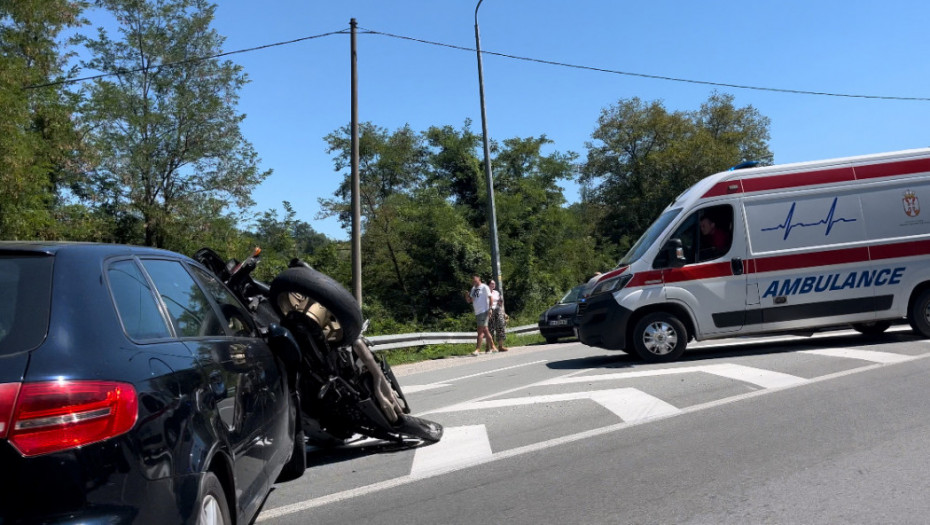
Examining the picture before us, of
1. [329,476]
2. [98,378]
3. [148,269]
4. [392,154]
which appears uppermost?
[392,154]

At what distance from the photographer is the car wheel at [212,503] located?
3033mm

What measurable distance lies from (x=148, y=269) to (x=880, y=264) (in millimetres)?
10392

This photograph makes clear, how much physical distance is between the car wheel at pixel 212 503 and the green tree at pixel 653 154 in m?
51.9

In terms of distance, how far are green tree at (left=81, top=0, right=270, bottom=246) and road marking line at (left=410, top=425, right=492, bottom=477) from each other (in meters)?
27.4

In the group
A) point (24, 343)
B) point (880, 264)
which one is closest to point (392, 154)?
point (880, 264)

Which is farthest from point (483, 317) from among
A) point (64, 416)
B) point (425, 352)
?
point (64, 416)

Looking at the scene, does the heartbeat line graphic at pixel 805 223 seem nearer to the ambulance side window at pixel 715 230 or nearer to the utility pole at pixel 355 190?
the ambulance side window at pixel 715 230

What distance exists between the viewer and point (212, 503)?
321cm

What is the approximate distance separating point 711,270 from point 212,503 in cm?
890

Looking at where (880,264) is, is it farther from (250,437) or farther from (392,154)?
(392,154)

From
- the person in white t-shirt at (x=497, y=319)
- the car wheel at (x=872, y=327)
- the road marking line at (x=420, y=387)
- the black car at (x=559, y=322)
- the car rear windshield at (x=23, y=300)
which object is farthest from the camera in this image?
the black car at (x=559, y=322)

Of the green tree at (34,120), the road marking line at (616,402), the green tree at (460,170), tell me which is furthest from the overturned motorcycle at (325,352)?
the green tree at (460,170)

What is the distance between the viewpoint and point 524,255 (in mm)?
38531

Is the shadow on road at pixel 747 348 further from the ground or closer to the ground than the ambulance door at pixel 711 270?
closer to the ground
